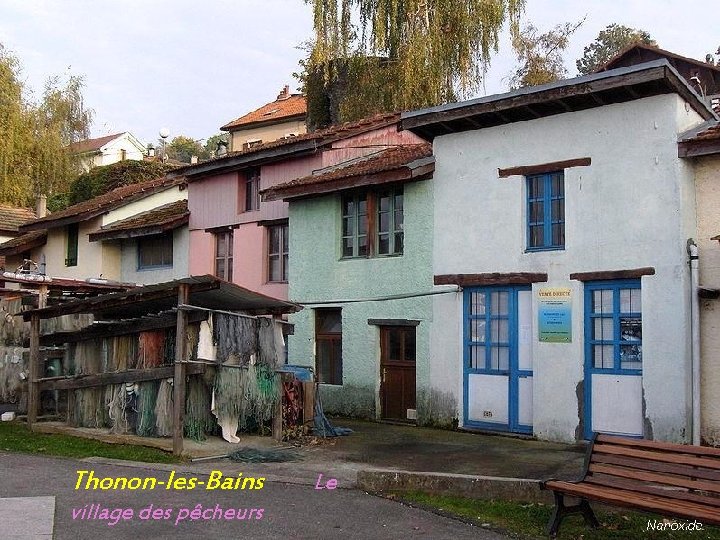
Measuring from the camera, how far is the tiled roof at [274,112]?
4113 cm

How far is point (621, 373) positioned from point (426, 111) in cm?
552

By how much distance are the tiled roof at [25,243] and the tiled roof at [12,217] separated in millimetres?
2021

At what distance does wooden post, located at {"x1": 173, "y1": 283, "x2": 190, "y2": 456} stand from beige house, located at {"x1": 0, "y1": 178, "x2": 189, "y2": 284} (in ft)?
30.6

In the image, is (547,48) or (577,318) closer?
(577,318)

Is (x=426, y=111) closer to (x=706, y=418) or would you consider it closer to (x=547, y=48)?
(x=706, y=418)

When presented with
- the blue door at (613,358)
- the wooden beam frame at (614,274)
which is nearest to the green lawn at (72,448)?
the blue door at (613,358)

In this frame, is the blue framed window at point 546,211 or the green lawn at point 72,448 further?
the blue framed window at point 546,211

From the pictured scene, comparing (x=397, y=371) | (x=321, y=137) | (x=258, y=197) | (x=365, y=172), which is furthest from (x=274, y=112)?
(x=397, y=371)

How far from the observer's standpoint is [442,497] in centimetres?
856

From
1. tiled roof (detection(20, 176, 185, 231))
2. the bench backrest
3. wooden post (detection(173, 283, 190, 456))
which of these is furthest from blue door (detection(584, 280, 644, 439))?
tiled roof (detection(20, 176, 185, 231))

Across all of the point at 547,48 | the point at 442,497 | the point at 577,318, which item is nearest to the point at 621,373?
the point at 577,318

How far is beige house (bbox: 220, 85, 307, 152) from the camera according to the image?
134 feet

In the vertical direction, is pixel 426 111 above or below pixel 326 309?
above

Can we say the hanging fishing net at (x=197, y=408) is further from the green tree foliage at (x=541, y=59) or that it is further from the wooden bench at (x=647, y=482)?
the green tree foliage at (x=541, y=59)
